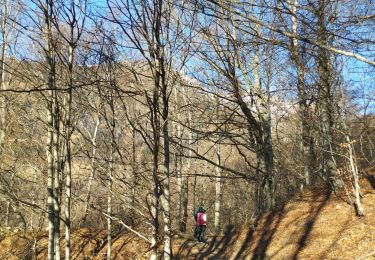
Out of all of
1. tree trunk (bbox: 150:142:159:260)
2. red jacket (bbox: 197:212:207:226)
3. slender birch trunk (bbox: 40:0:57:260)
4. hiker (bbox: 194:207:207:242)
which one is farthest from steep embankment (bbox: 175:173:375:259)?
slender birch trunk (bbox: 40:0:57:260)

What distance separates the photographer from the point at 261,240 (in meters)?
10.5

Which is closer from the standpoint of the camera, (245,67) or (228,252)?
(245,67)

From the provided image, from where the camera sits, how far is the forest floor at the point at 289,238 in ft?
27.5

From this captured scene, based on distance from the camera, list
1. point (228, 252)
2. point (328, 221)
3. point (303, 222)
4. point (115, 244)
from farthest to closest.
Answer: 1. point (115, 244)
2. point (228, 252)
3. point (303, 222)
4. point (328, 221)

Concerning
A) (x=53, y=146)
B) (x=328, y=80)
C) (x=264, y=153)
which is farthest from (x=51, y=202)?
(x=328, y=80)

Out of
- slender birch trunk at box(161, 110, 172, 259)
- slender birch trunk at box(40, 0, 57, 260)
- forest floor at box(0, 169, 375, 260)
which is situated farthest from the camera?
forest floor at box(0, 169, 375, 260)

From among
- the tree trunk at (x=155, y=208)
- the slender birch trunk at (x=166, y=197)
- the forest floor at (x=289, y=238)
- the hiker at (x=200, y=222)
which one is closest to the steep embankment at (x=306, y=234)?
the forest floor at (x=289, y=238)

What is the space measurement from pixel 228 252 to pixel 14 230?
9.22 m

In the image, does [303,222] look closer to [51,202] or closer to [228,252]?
[228,252]

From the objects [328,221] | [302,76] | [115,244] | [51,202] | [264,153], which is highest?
[302,76]

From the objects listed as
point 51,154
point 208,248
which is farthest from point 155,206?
point 208,248

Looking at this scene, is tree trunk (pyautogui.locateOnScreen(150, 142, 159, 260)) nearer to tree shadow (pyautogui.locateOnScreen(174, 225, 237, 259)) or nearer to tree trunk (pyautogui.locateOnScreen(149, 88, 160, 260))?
tree trunk (pyautogui.locateOnScreen(149, 88, 160, 260))

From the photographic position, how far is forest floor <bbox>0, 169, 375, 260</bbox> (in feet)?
27.5

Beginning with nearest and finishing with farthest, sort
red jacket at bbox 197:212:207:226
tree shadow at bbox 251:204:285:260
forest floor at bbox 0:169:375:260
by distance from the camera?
forest floor at bbox 0:169:375:260 → tree shadow at bbox 251:204:285:260 → red jacket at bbox 197:212:207:226
